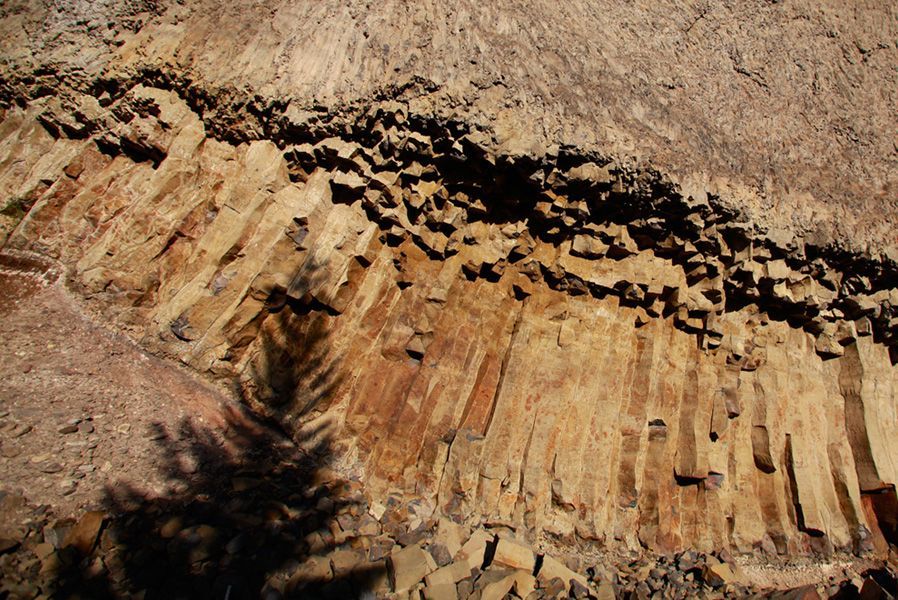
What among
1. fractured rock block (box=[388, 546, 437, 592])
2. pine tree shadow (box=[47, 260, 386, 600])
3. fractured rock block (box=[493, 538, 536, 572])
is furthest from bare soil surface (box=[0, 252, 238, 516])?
fractured rock block (box=[493, 538, 536, 572])

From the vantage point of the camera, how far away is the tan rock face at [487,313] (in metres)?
5.59

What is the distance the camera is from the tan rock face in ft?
18.3

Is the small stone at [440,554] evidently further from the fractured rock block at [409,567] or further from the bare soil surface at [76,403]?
the bare soil surface at [76,403]

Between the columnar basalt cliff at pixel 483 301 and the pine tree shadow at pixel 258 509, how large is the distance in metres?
0.09

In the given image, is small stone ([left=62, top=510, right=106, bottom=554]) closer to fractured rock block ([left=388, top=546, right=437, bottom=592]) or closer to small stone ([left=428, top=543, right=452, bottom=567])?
fractured rock block ([left=388, top=546, right=437, bottom=592])

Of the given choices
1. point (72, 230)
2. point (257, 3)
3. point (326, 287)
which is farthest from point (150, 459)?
point (257, 3)

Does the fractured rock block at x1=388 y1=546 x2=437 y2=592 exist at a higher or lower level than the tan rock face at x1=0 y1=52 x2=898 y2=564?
lower

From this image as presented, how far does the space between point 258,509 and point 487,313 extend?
318 cm

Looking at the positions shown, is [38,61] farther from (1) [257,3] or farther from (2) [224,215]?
(2) [224,215]

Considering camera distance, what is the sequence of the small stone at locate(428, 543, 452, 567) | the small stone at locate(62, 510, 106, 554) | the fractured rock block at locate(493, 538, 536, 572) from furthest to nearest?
the fractured rock block at locate(493, 538, 536, 572)
the small stone at locate(428, 543, 452, 567)
the small stone at locate(62, 510, 106, 554)

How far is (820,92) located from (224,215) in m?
8.95

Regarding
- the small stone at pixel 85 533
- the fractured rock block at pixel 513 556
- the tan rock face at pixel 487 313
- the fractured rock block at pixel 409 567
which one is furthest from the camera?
the tan rock face at pixel 487 313

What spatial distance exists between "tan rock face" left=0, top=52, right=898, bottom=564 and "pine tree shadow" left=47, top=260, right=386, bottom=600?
3.2 inches

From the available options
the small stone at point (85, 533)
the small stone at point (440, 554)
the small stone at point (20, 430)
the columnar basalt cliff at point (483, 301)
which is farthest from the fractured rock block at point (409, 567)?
the small stone at point (20, 430)
